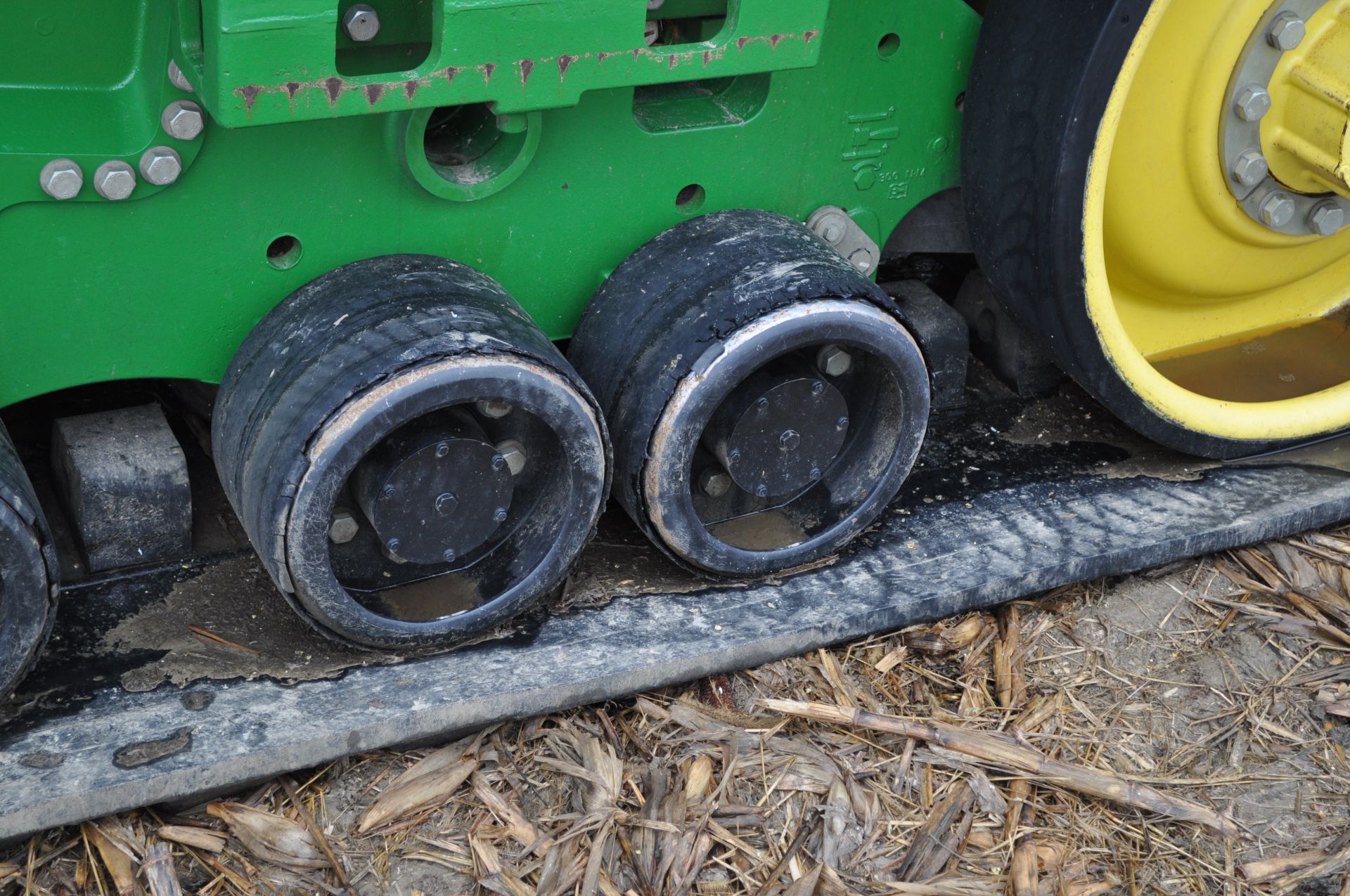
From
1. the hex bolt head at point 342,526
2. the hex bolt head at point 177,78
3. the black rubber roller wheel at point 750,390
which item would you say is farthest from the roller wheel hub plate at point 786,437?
the hex bolt head at point 177,78

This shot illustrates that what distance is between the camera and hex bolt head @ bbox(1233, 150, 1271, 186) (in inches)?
75.9

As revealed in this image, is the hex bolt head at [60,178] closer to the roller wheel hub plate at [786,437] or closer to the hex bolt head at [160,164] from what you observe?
the hex bolt head at [160,164]

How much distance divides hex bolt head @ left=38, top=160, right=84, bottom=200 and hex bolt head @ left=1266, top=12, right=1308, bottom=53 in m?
1.42

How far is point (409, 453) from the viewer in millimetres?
1557

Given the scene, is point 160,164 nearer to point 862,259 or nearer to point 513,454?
point 513,454

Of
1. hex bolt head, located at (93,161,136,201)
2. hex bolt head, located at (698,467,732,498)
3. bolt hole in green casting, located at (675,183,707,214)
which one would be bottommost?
hex bolt head, located at (698,467,732,498)

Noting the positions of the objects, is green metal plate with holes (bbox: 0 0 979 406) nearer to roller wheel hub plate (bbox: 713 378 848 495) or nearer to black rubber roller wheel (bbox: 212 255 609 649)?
black rubber roller wheel (bbox: 212 255 609 649)

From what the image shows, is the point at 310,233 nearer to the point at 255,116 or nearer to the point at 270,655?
the point at 255,116

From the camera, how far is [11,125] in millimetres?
1455

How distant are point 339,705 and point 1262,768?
1085mm

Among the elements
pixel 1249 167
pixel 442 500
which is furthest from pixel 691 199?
pixel 1249 167

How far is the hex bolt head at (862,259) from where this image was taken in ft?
6.51

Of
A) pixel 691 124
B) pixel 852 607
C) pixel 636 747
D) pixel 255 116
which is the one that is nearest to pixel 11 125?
pixel 255 116

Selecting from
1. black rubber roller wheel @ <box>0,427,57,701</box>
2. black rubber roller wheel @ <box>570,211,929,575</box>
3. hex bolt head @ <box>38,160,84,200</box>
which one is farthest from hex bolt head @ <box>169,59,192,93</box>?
black rubber roller wheel @ <box>570,211,929,575</box>
